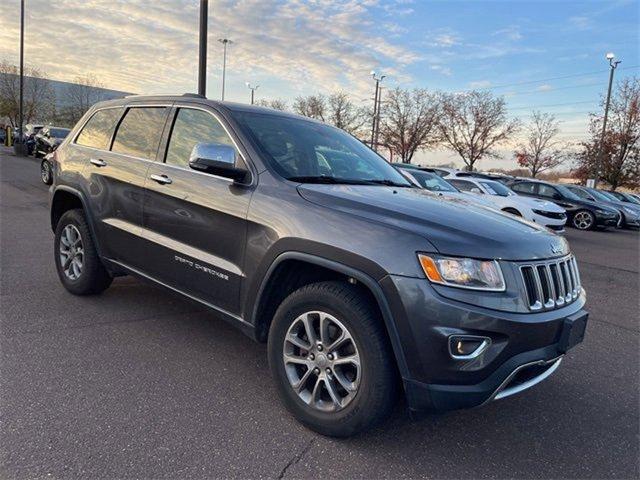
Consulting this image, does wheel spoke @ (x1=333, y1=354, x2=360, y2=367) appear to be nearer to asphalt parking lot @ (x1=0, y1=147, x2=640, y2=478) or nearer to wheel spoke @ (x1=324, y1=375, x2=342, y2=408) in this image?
wheel spoke @ (x1=324, y1=375, x2=342, y2=408)

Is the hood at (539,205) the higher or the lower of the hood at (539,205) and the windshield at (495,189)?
the lower

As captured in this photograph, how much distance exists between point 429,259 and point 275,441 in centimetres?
130

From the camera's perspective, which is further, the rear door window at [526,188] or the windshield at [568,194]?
the windshield at [568,194]

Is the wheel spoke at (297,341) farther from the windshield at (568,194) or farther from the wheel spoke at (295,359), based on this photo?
the windshield at (568,194)

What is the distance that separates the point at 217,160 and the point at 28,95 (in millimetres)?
64126

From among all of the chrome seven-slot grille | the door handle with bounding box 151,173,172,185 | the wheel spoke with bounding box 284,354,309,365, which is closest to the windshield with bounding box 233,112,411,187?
the door handle with bounding box 151,173,172,185

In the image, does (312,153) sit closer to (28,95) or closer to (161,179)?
(161,179)

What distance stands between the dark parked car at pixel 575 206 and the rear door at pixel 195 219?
15.4 metres

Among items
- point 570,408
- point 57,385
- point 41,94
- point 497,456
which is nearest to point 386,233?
point 497,456

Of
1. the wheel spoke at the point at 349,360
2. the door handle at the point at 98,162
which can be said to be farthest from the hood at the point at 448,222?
the door handle at the point at 98,162

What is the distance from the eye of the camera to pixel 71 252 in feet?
15.8

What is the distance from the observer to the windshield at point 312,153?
10.9ft

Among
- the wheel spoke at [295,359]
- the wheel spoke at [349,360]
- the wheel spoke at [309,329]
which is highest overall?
the wheel spoke at [309,329]

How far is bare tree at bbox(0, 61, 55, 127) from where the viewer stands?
5381cm
